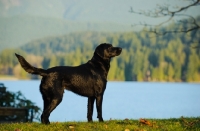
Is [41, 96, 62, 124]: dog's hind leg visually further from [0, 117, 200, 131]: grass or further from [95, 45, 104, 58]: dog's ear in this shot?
[95, 45, 104, 58]: dog's ear

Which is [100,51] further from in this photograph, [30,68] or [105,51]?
[30,68]

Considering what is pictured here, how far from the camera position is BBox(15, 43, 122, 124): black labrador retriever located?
10109 mm

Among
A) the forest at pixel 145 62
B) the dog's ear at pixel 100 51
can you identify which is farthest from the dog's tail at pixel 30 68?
the forest at pixel 145 62

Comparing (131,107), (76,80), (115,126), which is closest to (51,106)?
(76,80)

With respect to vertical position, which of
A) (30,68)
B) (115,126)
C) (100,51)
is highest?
(100,51)

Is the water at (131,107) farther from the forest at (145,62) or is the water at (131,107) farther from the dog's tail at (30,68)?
the forest at (145,62)

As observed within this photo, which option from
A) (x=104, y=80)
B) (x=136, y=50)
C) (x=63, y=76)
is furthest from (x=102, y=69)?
(x=136, y=50)

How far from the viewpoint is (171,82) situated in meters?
141

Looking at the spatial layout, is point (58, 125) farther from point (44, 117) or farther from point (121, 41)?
point (121, 41)

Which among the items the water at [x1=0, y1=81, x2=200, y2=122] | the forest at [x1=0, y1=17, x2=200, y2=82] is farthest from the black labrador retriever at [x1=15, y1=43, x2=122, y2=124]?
the forest at [x1=0, y1=17, x2=200, y2=82]

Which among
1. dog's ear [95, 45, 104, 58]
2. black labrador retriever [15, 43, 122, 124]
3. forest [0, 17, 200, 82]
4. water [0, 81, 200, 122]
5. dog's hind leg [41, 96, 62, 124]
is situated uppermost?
forest [0, 17, 200, 82]

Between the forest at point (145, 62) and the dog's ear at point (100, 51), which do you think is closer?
the dog's ear at point (100, 51)

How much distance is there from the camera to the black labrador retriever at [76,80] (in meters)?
10.1

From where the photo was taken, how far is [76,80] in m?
10.4
